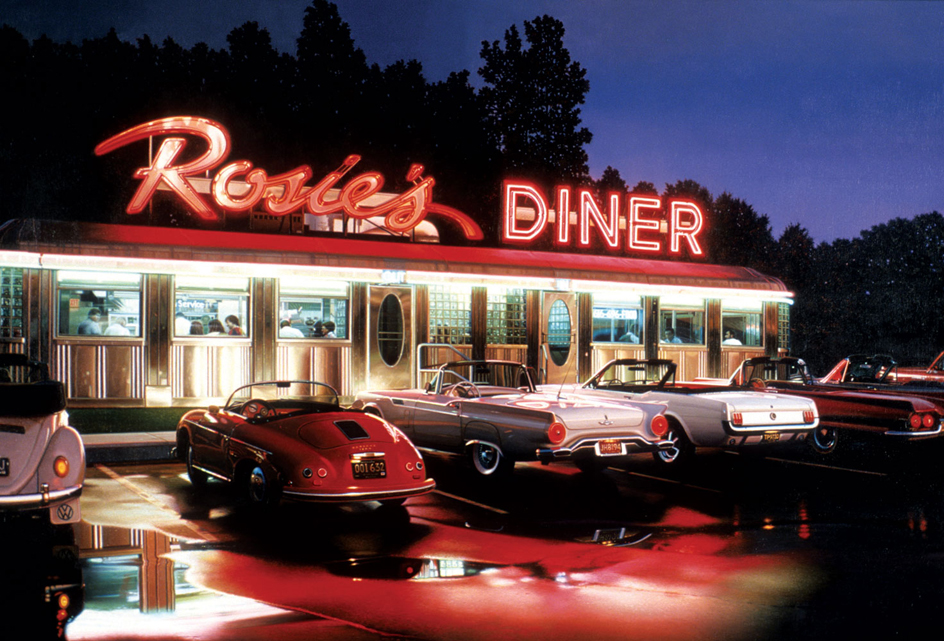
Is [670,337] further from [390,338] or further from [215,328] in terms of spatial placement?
[215,328]

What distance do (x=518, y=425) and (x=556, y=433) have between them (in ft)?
1.62

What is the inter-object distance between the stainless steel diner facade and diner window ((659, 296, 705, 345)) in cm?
3

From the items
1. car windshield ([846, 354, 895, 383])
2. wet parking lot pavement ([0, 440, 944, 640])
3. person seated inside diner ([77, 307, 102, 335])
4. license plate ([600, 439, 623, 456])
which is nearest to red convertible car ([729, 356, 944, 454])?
car windshield ([846, 354, 895, 383])

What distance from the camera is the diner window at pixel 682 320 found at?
2102 cm

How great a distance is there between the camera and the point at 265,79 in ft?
136

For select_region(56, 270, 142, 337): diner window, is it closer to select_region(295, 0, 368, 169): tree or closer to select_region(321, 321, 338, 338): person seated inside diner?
select_region(321, 321, 338, 338): person seated inside diner

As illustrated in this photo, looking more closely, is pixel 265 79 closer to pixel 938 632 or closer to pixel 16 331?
pixel 16 331

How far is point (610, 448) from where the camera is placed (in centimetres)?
988

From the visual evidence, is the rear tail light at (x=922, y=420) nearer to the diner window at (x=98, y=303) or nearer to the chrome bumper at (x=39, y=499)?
the chrome bumper at (x=39, y=499)

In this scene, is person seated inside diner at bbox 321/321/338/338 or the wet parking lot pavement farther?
person seated inside diner at bbox 321/321/338/338

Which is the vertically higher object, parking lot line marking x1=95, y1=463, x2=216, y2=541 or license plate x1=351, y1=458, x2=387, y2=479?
license plate x1=351, y1=458, x2=387, y2=479

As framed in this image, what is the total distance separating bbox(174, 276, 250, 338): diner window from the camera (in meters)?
16.0

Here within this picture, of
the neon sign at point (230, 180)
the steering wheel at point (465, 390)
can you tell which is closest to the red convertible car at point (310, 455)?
the steering wheel at point (465, 390)

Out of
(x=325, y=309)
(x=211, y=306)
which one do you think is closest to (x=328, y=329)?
(x=325, y=309)
